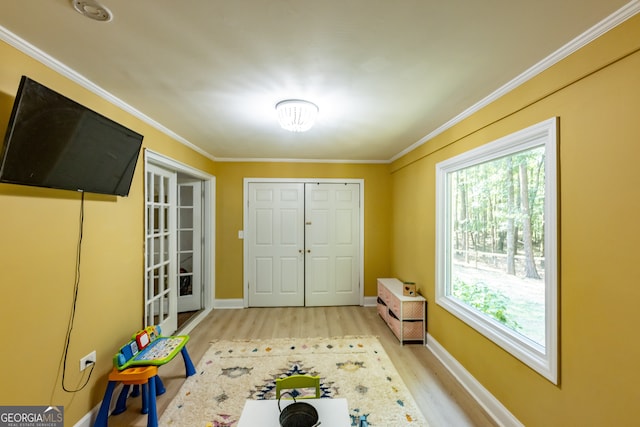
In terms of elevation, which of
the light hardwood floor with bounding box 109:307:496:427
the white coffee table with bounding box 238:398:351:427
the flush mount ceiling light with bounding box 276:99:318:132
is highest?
the flush mount ceiling light with bounding box 276:99:318:132

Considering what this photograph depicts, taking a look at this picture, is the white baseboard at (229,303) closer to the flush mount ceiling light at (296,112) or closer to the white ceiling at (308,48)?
the white ceiling at (308,48)

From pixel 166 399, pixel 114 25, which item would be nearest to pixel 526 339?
pixel 166 399

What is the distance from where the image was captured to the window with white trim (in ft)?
4.91

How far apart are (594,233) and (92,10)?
261 cm

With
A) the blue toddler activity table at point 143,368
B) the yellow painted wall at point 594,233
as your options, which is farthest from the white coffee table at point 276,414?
the yellow painted wall at point 594,233

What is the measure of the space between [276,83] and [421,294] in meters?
2.88

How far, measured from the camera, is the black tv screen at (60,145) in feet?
4.00

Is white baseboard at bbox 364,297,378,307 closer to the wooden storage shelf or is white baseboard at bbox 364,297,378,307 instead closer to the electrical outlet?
the wooden storage shelf

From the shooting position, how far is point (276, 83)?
1752 mm

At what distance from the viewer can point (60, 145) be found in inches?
56.6

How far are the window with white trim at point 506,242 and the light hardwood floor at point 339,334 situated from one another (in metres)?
0.62

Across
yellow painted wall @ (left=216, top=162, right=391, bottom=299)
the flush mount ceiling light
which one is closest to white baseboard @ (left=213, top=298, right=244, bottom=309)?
yellow painted wall @ (left=216, top=162, right=391, bottom=299)

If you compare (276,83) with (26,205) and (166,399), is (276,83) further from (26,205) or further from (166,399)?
(166,399)

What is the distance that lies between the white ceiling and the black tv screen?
1.05 feet
